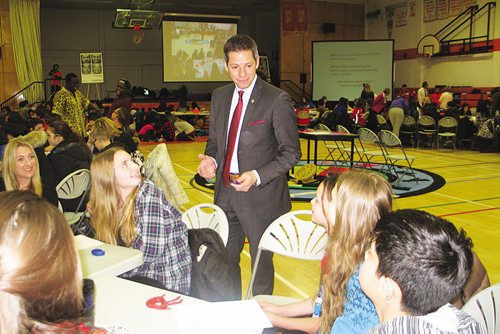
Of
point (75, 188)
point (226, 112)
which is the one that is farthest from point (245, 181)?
point (75, 188)

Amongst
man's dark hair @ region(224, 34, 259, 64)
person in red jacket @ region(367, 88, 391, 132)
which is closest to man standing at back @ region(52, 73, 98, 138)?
man's dark hair @ region(224, 34, 259, 64)

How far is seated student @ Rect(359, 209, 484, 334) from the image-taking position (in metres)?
1.11

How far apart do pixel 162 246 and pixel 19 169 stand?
6.33 feet

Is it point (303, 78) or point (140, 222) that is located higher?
point (303, 78)

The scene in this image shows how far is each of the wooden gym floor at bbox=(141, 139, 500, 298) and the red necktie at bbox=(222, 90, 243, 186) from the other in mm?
959

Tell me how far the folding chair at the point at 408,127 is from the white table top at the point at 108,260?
1099cm

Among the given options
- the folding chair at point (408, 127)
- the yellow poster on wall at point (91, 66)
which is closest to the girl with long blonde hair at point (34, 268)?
the folding chair at point (408, 127)

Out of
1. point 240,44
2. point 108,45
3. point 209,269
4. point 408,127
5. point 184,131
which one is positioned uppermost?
point 108,45

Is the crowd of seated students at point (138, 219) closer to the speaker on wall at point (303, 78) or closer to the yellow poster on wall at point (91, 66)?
the yellow poster on wall at point (91, 66)

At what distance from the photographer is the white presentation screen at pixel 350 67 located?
17.0m

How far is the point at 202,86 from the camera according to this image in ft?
72.7

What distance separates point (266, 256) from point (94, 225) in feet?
3.33

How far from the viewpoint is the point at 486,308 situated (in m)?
1.61

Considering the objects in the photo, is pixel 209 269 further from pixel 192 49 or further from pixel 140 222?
pixel 192 49
